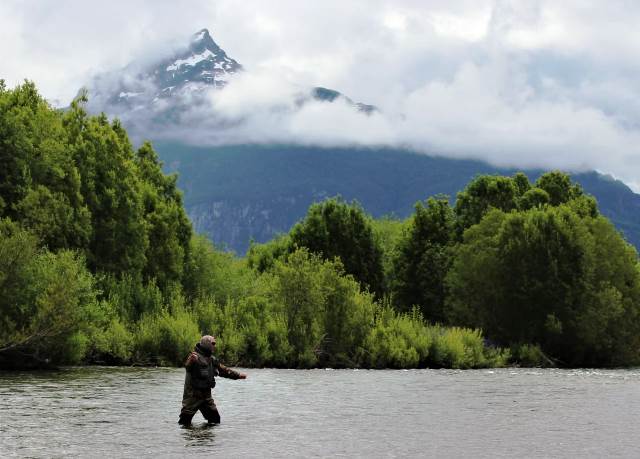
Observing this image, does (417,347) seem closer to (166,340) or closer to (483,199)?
(166,340)

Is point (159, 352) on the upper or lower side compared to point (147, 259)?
lower

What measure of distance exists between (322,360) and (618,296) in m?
31.4

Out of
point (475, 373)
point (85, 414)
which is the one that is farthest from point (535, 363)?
point (85, 414)

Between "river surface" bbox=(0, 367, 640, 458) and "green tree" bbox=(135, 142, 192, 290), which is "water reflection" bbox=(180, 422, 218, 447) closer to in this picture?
"river surface" bbox=(0, 367, 640, 458)

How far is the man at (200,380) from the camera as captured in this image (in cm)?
2830

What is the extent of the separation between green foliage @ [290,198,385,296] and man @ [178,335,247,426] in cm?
7511

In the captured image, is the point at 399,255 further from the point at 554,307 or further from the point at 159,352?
the point at 159,352

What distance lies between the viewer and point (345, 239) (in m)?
105

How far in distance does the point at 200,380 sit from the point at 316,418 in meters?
5.91

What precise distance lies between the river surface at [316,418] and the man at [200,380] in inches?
23.5

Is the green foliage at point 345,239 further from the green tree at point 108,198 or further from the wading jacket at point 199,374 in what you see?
the wading jacket at point 199,374

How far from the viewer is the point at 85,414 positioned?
102 ft

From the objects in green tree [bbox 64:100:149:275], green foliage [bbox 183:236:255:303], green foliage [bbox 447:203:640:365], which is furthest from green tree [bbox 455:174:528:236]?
green tree [bbox 64:100:149:275]

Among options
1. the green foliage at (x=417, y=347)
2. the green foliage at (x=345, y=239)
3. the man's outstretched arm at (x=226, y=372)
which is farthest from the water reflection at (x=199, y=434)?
the green foliage at (x=345, y=239)
